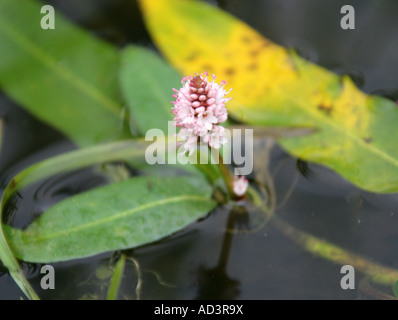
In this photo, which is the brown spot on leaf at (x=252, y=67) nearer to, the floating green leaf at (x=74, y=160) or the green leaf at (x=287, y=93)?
the green leaf at (x=287, y=93)

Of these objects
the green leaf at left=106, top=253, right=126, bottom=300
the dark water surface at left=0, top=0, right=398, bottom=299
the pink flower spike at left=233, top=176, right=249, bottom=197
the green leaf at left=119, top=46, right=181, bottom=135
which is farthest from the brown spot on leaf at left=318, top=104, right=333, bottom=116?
the green leaf at left=106, top=253, right=126, bottom=300

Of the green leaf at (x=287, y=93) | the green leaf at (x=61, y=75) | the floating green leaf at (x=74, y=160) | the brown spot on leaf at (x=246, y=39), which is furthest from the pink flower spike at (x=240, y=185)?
the brown spot on leaf at (x=246, y=39)

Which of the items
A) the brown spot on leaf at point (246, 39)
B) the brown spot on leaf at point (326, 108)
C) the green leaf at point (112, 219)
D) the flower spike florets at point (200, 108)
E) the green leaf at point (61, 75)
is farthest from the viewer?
the brown spot on leaf at point (246, 39)

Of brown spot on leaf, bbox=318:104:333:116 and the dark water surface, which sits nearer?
the dark water surface

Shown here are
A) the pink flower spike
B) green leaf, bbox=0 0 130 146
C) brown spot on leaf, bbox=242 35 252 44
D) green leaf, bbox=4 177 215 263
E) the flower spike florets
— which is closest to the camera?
the flower spike florets

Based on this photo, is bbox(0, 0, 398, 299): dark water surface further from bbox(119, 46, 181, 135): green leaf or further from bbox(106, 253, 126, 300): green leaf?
bbox(119, 46, 181, 135): green leaf

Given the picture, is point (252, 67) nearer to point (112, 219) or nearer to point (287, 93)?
point (287, 93)
